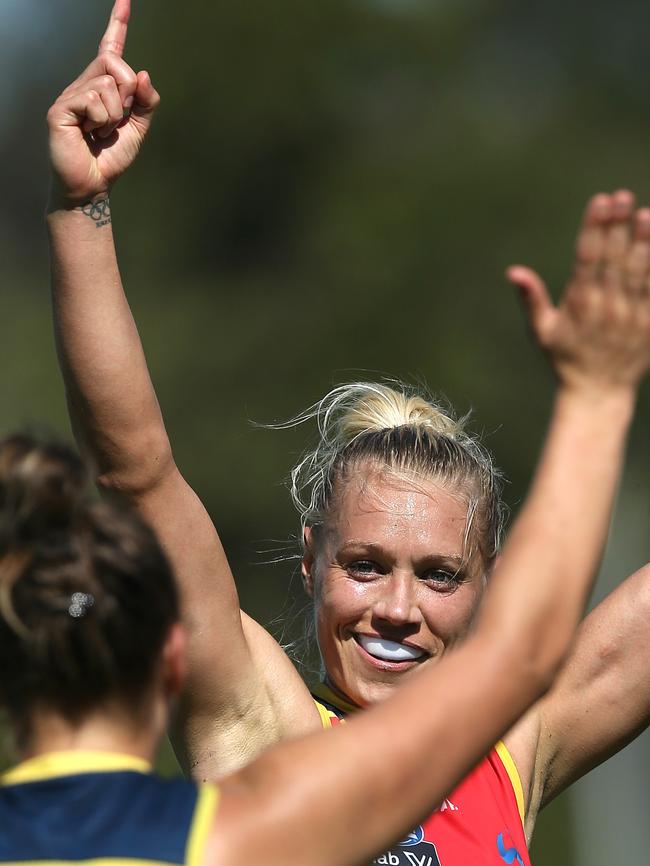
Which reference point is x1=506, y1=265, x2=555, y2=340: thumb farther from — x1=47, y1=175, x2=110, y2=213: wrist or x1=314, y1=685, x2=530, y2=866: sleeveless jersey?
x1=314, y1=685, x2=530, y2=866: sleeveless jersey

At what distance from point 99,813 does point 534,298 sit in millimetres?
938

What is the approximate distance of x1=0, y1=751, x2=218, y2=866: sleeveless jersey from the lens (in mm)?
2031

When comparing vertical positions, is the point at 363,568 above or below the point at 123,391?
below

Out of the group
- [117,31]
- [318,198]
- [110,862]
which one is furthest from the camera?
[318,198]

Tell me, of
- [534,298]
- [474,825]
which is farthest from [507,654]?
[474,825]

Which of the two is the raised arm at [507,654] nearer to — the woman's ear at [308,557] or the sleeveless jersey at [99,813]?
the sleeveless jersey at [99,813]

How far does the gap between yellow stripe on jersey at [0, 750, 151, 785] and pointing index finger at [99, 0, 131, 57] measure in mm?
1621

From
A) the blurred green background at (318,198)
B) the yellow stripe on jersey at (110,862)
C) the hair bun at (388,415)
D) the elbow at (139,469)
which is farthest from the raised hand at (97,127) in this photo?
the blurred green background at (318,198)

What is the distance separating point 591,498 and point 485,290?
19.2 meters

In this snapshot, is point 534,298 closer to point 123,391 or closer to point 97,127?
point 123,391

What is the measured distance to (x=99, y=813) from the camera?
81.4 inches

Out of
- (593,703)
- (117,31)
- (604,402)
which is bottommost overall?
(593,703)

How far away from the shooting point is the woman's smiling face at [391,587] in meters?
3.68

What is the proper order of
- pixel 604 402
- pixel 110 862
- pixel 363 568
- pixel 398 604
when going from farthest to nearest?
pixel 363 568 → pixel 398 604 → pixel 604 402 → pixel 110 862
